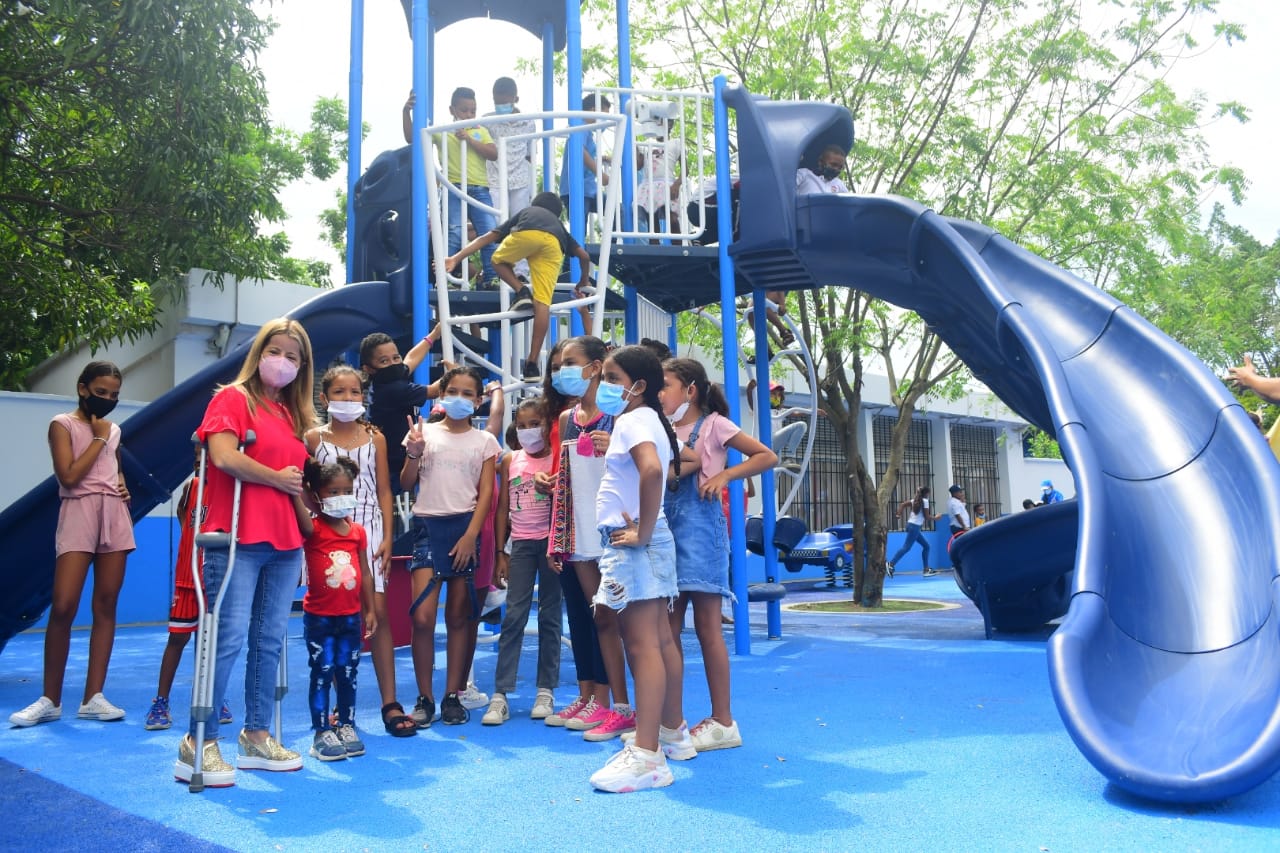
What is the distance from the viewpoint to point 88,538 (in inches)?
192

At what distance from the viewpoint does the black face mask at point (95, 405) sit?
4.98 m

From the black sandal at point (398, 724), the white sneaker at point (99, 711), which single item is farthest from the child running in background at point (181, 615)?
the black sandal at point (398, 724)

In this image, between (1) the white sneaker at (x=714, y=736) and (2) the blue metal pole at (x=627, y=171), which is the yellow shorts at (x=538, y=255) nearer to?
(2) the blue metal pole at (x=627, y=171)

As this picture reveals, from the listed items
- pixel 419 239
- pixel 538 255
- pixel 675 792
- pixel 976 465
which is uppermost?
pixel 419 239

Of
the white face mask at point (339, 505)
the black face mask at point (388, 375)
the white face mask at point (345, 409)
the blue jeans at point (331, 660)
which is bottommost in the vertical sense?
the blue jeans at point (331, 660)

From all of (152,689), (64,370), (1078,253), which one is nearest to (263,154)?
(64,370)

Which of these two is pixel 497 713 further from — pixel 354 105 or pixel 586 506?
pixel 354 105

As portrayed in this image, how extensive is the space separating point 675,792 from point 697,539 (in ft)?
3.25

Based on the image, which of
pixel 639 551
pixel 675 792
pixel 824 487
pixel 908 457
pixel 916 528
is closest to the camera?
pixel 675 792

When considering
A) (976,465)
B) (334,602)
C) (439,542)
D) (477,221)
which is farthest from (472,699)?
(976,465)

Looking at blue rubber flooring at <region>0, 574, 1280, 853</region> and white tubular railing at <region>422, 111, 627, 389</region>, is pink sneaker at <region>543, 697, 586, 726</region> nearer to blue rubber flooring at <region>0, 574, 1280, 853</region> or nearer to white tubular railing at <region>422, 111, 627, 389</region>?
blue rubber flooring at <region>0, 574, 1280, 853</region>

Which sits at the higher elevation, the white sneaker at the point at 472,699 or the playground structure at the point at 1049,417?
the playground structure at the point at 1049,417

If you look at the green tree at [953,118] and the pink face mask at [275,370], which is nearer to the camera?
the pink face mask at [275,370]

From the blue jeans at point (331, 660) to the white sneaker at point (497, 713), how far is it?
68cm
